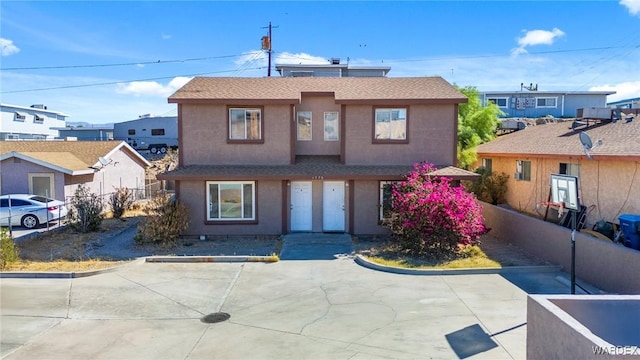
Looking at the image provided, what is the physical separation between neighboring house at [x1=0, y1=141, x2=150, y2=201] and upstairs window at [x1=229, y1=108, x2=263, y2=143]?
11.2 meters

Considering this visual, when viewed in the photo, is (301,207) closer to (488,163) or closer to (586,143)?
(586,143)

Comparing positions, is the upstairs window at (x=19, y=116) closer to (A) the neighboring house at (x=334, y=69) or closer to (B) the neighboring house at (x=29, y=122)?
(B) the neighboring house at (x=29, y=122)

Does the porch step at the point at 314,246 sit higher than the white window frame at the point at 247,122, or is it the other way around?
the white window frame at the point at 247,122

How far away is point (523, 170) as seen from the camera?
2000 cm

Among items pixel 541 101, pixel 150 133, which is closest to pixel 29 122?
pixel 150 133

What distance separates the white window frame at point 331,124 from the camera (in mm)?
19531

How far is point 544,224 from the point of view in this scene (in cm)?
1420

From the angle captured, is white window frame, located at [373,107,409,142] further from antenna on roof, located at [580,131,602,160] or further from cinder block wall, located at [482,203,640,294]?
antenna on roof, located at [580,131,602,160]

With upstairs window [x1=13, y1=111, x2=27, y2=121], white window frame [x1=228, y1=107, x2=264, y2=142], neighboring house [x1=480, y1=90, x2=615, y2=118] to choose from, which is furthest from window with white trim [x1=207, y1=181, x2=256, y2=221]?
upstairs window [x1=13, y1=111, x2=27, y2=121]

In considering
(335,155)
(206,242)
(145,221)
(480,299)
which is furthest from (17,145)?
(480,299)

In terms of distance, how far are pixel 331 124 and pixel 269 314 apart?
457 inches

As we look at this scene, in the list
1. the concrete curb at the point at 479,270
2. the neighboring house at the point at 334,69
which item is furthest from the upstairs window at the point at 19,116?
the concrete curb at the point at 479,270

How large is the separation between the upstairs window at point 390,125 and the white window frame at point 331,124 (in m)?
1.91

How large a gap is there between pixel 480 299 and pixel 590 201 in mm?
7526
